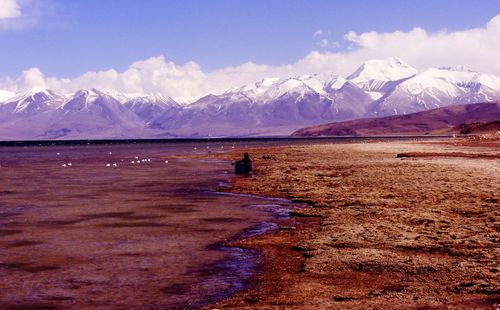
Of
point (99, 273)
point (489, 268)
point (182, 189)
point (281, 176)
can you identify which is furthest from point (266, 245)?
point (281, 176)

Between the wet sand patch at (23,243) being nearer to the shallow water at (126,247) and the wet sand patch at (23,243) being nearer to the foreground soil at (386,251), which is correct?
the shallow water at (126,247)

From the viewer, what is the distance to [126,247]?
56.9 ft

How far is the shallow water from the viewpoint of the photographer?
498 inches

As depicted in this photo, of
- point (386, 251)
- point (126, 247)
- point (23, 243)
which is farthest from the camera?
point (23, 243)

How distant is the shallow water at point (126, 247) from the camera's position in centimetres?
1265

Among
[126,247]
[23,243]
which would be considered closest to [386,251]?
[126,247]

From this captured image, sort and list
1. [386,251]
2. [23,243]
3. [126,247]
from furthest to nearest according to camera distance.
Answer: [23,243]
[126,247]
[386,251]

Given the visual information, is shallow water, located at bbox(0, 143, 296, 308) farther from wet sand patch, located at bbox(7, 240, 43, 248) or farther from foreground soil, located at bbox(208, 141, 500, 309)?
foreground soil, located at bbox(208, 141, 500, 309)

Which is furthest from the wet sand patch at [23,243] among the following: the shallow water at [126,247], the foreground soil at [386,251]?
the foreground soil at [386,251]

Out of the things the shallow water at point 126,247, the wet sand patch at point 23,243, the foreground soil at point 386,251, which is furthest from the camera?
the wet sand patch at point 23,243

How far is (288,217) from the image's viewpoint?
74.7ft

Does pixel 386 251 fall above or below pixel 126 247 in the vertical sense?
above

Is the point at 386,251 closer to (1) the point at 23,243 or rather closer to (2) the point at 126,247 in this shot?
(2) the point at 126,247

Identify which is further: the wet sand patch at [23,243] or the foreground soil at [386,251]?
the wet sand patch at [23,243]
